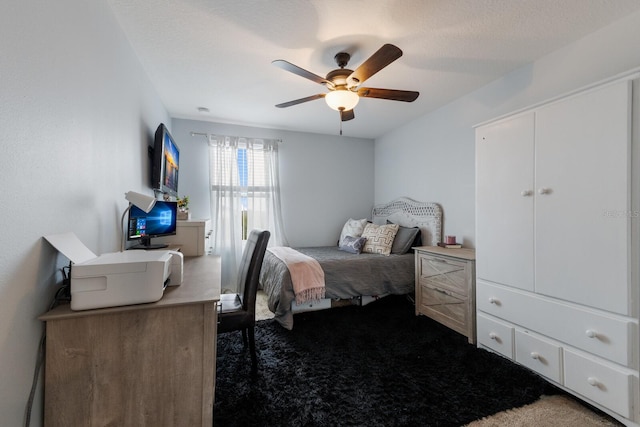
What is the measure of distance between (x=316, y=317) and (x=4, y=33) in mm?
2826

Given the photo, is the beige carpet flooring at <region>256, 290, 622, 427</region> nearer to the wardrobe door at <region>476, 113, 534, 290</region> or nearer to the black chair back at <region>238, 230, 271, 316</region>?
the wardrobe door at <region>476, 113, 534, 290</region>

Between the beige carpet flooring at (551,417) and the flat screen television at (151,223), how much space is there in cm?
238

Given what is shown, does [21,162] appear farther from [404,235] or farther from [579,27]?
[404,235]

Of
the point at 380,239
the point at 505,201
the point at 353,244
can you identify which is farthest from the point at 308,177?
the point at 505,201

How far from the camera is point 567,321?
1.66 meters

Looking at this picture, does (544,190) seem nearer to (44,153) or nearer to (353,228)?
(353,228)

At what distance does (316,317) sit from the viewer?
2.90 meters

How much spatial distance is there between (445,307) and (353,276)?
37.9 inches

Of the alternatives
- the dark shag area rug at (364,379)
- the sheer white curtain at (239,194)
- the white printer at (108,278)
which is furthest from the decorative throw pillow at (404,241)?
the white printer at (108,278)

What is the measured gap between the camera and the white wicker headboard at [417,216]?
3.31m

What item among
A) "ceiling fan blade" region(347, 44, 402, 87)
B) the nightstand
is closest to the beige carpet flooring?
the nightstand

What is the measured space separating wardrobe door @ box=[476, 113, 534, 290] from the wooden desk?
6.74 feet

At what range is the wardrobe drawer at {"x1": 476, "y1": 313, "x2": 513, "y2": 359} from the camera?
6.56 ft

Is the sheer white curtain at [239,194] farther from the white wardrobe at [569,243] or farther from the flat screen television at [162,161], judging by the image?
the white wardrobe at [569,243]
